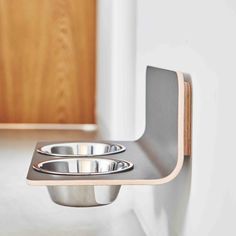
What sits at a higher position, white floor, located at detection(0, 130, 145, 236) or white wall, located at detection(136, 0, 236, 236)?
white wall, located at detection(136, 0, 236, 236)

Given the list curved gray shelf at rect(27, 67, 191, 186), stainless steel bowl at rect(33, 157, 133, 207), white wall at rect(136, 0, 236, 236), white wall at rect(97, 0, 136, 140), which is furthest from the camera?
white wall at rect(97, 0, 136, 140)

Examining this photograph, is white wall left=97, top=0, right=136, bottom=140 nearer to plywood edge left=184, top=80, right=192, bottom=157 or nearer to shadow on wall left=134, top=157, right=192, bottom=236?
shadow on wall left=134, top=157, right=192, bottom=236

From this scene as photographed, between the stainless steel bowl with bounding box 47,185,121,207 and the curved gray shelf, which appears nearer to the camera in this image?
the curved gray shelf

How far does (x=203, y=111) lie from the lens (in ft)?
6.81

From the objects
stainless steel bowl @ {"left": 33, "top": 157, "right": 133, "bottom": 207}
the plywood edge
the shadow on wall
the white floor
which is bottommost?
the white floor

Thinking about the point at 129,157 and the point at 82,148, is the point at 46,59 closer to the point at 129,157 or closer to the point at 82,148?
the point at 82,148

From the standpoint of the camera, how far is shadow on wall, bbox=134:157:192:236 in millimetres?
2369

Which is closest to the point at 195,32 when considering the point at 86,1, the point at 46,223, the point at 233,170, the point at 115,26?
the point at 233,170

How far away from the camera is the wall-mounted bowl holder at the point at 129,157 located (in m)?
2.20

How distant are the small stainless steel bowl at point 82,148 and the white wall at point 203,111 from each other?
30 centimetres

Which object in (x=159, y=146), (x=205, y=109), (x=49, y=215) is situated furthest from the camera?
(x=49, y=215)

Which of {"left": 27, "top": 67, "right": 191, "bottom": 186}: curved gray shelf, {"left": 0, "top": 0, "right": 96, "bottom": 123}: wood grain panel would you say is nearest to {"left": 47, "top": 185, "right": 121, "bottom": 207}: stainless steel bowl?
{"left": 27, "top": 67, "right": 191, "bottom": 186}: curved gray shelf

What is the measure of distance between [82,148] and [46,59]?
387 centimetres

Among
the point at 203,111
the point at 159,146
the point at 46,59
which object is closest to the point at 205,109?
the point at 203,111
